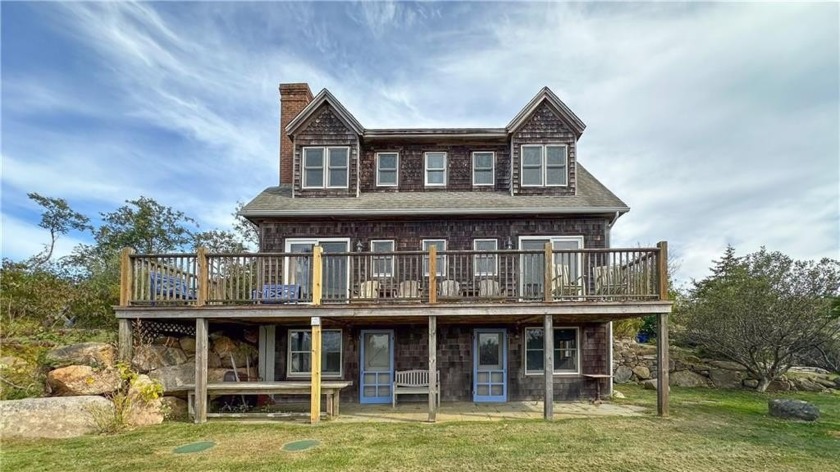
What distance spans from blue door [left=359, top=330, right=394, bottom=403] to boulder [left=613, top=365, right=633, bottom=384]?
314 inches

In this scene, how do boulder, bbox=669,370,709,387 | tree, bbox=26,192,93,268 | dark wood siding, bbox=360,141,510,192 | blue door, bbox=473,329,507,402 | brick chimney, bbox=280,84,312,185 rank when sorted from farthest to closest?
tree, bbox=26,192,93,268 < boulder, bbox=669,370,709,387 < brick chimney, bbox=280,84,312,185 < dark wood siding, bbox=360,141,510,192 < blue door, bbox=473,329,507,402

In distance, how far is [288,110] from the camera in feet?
47.5

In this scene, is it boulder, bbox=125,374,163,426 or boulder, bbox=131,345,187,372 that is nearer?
boulder, bbox=125,374,163,426

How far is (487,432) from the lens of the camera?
8086 millimetres

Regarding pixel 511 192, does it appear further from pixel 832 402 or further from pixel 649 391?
pixel 832 402

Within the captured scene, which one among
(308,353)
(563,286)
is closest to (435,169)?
(563,286)

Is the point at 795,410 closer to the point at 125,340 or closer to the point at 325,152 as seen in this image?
the point at 325,152

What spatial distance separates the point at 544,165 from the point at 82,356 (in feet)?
37.8

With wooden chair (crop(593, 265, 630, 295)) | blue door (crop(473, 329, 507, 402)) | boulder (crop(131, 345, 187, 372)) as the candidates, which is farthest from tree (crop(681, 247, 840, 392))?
boulder (crop(131, 345, 187, 372))

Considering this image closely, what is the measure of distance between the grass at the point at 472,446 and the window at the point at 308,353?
2.90 metres

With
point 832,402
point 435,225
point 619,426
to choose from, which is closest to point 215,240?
point 435,225

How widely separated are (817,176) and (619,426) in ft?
47.8

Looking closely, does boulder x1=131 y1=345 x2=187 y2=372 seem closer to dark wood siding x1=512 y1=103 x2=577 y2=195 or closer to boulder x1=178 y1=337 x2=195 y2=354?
boulder x1=178 y1=337 x2=195 y2=354

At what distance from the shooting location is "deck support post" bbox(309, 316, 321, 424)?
9078 millimetres
